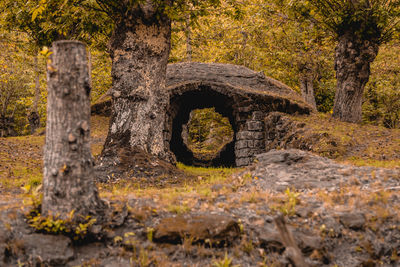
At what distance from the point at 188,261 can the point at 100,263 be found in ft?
3.62

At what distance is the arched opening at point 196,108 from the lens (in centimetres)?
1569

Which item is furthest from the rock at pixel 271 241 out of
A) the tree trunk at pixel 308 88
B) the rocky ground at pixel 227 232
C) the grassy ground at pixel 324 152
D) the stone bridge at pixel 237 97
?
the tree trunk at pixel 308 88

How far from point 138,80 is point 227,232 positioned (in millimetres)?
6753

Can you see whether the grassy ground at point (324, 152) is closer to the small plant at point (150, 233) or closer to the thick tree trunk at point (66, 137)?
the small plant at point (150, 233)

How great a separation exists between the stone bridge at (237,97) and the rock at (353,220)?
371 inches

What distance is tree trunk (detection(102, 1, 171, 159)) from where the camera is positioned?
33.5ft

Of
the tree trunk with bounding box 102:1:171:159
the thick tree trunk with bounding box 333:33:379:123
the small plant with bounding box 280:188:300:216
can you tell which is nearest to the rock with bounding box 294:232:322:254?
the small plant with bounding box 280:188:300:216

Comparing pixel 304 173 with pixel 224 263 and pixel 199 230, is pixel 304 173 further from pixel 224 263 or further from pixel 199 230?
pixel 224 263

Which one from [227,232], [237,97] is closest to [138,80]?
[237,97]

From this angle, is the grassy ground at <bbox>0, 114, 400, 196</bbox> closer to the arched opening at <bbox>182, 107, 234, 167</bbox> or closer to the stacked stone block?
the stacked stone block

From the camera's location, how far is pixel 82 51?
4.62 meters

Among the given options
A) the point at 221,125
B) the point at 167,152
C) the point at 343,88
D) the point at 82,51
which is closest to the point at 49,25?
the point at 167,152

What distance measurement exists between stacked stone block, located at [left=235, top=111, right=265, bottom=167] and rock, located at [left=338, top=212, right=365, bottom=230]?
31.0ft

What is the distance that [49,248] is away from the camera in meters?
4.21
